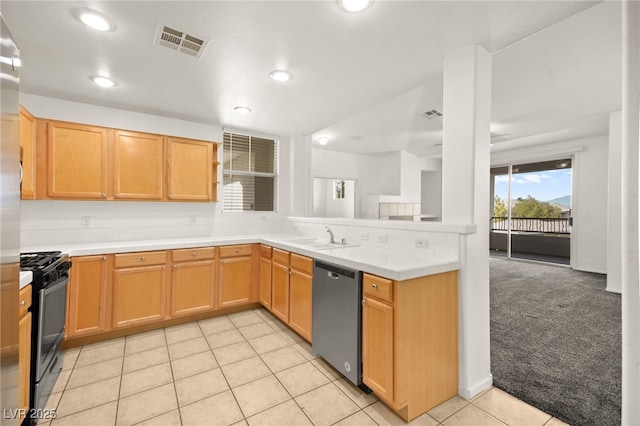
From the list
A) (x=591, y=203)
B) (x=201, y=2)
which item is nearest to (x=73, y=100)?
(x=201, y=2)

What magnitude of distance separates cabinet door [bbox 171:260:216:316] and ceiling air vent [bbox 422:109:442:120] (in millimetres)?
3479

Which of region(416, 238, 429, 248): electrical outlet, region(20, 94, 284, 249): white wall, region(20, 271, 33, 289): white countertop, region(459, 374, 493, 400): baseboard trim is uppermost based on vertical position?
region(20, 94, 284, 249): white wall

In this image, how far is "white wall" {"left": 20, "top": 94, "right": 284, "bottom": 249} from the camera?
2.97m

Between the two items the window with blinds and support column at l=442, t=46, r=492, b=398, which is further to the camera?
the window with blinds

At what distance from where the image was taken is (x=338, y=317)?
7.24 feet

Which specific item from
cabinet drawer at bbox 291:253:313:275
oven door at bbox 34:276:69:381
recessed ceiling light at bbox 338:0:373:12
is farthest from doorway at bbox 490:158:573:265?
oven door at bbox 34:276:69:381

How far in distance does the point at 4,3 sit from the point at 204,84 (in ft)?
4.21

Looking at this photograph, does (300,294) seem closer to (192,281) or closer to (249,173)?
(192,281)

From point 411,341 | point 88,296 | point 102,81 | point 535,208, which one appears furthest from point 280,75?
point 535,208

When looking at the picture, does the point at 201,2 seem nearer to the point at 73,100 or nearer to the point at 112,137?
the point at 112,137

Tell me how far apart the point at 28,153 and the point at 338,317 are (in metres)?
3.16

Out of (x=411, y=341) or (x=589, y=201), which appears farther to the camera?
(x=589, y=201)

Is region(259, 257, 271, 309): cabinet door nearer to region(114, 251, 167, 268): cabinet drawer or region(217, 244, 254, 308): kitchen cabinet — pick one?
region(217, 244, 254, 308): kitchen cabinet

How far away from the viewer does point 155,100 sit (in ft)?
10.1
